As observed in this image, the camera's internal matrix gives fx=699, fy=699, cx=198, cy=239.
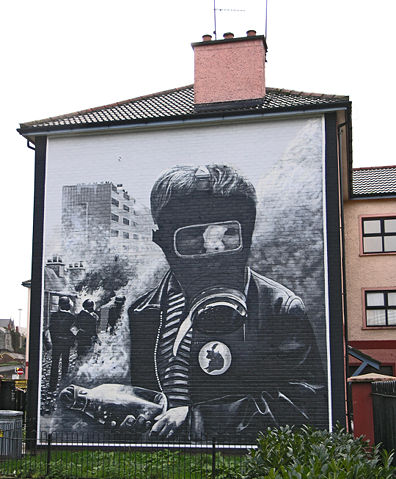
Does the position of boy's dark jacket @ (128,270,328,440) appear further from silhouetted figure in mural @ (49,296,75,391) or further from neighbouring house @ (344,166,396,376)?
neighbouring house @ (344,166,396,376)

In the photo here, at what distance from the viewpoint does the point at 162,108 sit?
19.1 meters

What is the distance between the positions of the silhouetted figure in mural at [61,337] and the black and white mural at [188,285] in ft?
0.12

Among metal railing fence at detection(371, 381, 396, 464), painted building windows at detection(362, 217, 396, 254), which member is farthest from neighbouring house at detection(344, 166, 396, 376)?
metal railing fence at detection(371, 381, 396, 464)

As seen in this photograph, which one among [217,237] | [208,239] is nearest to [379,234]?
[217,237]

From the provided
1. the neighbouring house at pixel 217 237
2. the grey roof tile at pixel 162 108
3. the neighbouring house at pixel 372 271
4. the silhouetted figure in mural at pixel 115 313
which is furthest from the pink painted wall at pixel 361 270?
the silhouetted figure in mural at pixel 115 313

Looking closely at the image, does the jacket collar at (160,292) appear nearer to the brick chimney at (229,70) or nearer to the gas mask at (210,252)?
the gas mask at (210,252)

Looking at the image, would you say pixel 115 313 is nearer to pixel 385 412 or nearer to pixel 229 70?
pixel 229 70

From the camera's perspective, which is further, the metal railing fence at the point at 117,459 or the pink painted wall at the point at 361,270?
the pink painted wall at the point at 361,270

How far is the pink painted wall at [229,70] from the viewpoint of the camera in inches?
749

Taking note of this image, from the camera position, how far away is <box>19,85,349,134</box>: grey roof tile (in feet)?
57.7

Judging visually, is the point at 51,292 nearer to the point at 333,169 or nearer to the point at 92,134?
the point at 92,134

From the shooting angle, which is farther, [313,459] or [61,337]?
[61,337]

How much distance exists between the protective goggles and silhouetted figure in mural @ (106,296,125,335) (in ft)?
6.19

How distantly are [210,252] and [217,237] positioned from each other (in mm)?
409
